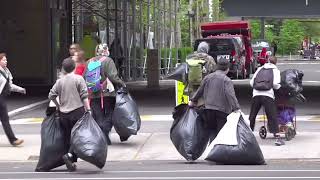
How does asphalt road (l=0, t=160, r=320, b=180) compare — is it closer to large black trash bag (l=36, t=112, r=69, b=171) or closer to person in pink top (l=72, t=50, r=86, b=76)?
large black trash bag (l=36, t=112, r=69, b=171)

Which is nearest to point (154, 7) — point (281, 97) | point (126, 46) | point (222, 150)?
point (126, 46)

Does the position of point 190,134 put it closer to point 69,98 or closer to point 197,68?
point 197,68

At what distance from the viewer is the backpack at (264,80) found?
1280cm

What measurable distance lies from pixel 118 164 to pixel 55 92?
1.76 m

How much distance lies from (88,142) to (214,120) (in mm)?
2197

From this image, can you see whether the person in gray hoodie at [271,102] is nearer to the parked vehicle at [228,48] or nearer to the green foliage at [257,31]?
the parked vehicle at [228,48]

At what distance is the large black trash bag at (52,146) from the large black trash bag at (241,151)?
2.25 m

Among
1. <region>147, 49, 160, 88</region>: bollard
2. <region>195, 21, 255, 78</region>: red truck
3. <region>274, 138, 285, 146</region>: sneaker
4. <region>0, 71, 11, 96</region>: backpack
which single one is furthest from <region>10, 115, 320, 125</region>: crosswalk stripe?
<region>195, 21, 255, 78</region>: red truck

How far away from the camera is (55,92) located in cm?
1056

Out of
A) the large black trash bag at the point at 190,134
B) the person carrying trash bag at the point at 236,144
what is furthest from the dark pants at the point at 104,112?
the person carrying trash bag at the point at 236,144

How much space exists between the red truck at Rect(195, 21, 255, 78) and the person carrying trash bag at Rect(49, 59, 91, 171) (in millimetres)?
21183

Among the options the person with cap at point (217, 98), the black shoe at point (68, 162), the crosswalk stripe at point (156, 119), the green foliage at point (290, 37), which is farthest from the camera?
the green foliage at point (290, 37)

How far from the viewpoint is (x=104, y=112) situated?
41.6 ft

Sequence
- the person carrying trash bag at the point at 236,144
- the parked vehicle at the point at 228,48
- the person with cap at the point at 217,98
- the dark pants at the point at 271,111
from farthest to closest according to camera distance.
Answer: the parked vehicle at the point at 228,48
the dark pants at the point at 271,111
the person with cap at the point at 217,98
the person carrying trash bag at the point at 236,144
